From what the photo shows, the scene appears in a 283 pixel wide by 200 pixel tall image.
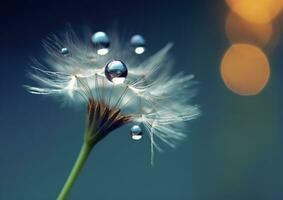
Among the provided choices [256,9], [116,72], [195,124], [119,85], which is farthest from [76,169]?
[256,9]

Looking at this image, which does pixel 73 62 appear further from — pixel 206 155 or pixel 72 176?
pixel 206 155

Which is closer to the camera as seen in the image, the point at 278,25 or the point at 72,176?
the point at 72,176

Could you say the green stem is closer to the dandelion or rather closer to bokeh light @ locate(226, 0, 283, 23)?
the dandelion

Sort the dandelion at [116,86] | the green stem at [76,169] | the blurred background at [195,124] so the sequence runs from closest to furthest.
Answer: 1. the green stem at [76,169]
2. the dandelion at [116,86]
3. the blurred background at [195,124]

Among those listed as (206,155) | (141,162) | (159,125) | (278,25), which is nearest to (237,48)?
(278,25)

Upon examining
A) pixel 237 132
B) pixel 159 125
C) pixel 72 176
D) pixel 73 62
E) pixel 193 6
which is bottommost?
pixel 72 176

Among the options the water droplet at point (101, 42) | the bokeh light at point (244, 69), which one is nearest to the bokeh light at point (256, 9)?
the bokeh light at point (244, 69)

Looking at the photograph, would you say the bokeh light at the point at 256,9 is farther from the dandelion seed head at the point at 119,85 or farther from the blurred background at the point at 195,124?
the dandelion seed head at the point at 119,85

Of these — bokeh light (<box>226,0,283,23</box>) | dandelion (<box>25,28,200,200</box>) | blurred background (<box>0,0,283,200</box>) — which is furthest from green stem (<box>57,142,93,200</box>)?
bokeh light (<box>226,0,283,23</box>)
